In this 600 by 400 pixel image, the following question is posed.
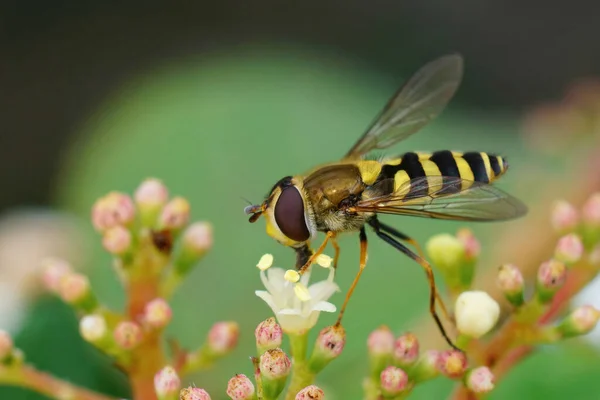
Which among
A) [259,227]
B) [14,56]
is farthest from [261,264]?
[14,56]

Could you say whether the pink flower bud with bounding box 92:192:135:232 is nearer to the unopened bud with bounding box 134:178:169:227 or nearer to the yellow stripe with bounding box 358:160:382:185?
the unopened bud with bounding box 134:178:169:227

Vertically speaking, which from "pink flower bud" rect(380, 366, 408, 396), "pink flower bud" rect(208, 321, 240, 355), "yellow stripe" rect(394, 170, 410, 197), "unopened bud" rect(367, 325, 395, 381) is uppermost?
"yellow stripe" rect(394, 170, 410, 197)

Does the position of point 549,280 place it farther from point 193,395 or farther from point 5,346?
point 5,346

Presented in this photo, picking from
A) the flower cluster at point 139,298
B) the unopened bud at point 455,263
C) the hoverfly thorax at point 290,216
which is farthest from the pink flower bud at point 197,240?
the unopened bud at point 455,263

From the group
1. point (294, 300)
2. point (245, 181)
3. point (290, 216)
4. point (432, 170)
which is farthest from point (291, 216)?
point (245, 181)

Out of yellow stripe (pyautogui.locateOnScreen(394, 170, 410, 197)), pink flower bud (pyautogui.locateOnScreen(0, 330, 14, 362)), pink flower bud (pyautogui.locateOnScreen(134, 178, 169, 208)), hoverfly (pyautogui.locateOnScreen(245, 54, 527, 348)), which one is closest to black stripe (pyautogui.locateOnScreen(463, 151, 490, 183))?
hoverfly (pyautogui.locateOnScreen(245, 54, 527, 348))

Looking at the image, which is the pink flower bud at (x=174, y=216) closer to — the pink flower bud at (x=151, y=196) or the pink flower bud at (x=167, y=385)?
the pink flower bud at (x=151, y=196)

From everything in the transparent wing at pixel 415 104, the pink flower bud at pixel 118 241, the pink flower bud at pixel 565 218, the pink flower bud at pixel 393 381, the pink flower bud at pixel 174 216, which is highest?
the transparent wing at pixel 415 104

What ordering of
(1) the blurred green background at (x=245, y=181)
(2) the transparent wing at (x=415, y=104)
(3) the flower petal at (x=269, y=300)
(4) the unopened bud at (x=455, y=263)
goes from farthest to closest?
(1) the blurred green background at (x=245, y=181)
(2) the transparent wing at (x=415, y=104)
(4) the unopened bud at (x=455, y=263)
(3) the flower petal at (x=269, y=300)
